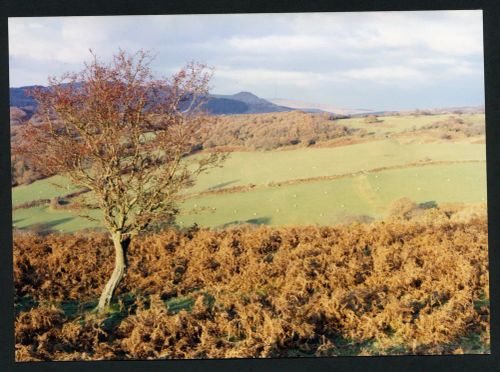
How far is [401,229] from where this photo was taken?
7.43 metres

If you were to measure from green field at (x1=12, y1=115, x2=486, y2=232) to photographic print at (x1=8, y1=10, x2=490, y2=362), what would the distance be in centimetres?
2

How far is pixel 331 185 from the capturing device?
748cm

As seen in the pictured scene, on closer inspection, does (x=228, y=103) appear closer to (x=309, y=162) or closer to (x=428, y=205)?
(x=309, y=162)

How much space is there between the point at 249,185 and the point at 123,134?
1455 mm

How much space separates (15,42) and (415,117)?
4.36 metres

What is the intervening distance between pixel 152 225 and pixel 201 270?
2.40 ft

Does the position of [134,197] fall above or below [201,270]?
above

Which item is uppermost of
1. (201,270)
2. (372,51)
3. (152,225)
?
(372,51)

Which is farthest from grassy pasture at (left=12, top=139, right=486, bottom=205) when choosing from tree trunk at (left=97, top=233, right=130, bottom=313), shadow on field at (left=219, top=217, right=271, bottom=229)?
tree trunk at (left=97, top=233, right=130, bottom=313)

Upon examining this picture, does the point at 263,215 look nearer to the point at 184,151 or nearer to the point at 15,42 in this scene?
the point at 184,151

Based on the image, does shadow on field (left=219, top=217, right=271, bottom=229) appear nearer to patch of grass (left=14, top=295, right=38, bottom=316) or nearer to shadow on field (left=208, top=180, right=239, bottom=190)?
shadow on field (left=208, top=180, right=239, bottom=190)

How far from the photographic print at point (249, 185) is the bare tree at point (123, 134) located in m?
0.02

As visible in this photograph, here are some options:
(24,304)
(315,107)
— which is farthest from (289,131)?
(24,304)

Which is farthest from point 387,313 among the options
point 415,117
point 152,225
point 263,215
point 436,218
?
point 152,225
